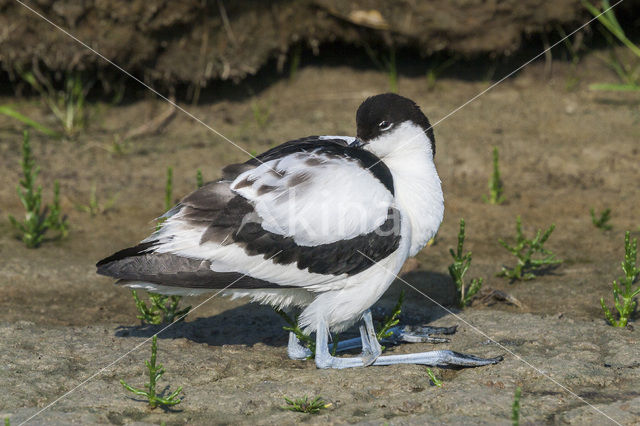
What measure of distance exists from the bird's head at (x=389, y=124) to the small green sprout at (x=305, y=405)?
142 cm

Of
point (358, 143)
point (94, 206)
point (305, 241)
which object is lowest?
point (94, 206)

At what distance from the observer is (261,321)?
4.70 metres

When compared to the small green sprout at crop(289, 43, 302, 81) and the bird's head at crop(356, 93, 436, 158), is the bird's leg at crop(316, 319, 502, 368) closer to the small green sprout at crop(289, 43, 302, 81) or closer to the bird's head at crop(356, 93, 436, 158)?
the bird's head at crop(356, 93, 436, 158)

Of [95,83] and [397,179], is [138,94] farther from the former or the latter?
[397,179]

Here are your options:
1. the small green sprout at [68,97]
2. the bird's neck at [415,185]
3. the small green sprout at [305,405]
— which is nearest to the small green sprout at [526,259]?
the bird's neck at [415,185]

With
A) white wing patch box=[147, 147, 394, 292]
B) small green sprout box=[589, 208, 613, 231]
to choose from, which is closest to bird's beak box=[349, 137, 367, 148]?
white wing patch box=[147, 147, 394, 292]

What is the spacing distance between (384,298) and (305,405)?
1.66 m

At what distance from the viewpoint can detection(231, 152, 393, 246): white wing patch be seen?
12.8 ft

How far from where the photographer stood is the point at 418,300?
493 cm

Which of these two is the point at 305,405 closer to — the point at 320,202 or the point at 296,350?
the point at 296,350

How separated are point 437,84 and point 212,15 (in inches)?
87.0

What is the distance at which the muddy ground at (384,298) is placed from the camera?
351 centimetres

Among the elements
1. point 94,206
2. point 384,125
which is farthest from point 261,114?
point 384,125

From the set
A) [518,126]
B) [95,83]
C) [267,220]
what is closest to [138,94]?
[95,83]
